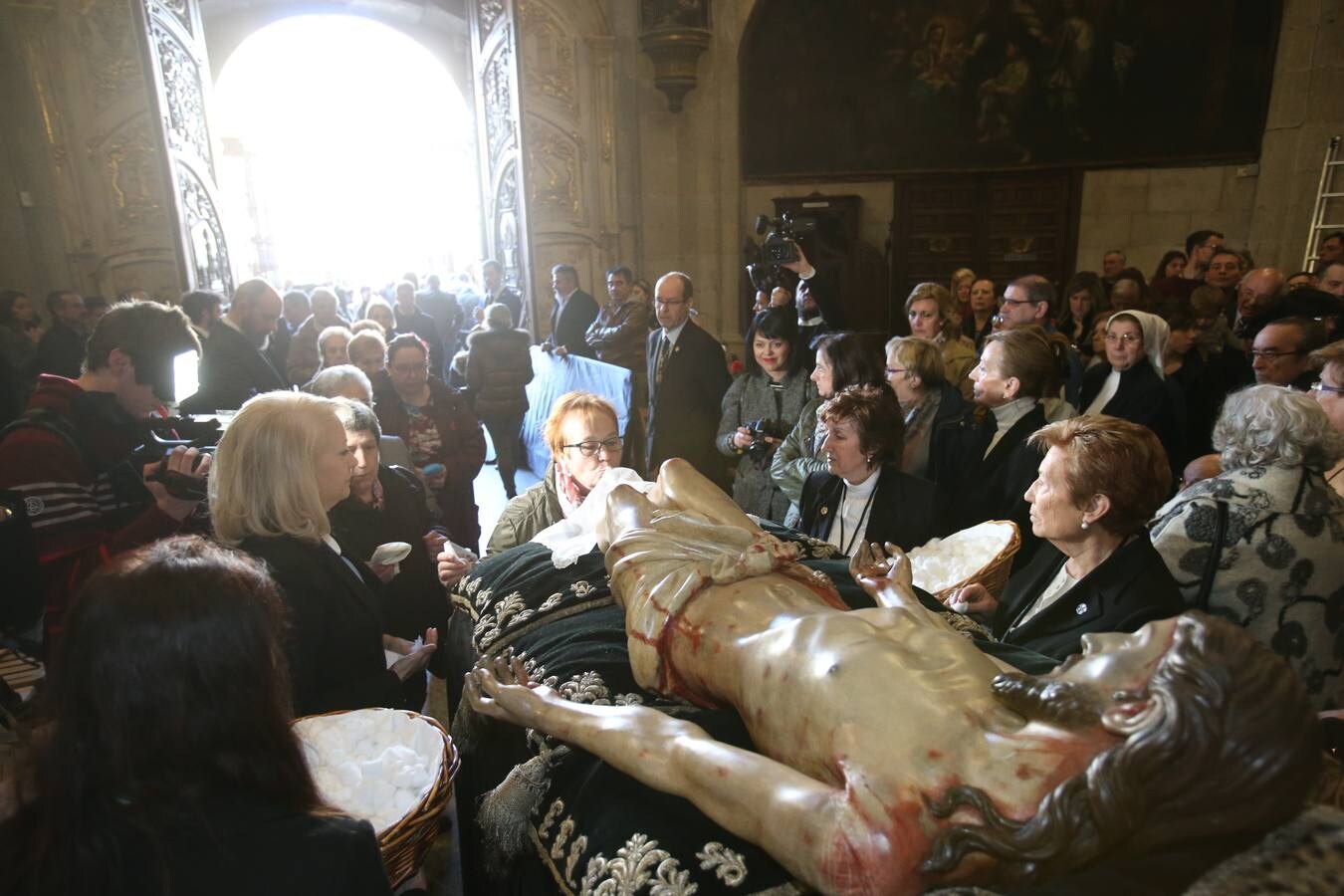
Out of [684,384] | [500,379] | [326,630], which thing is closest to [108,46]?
[500,379]

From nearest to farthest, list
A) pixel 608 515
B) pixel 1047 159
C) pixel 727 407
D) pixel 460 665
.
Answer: pixel 608 515, pixel 460 665, pixel 727 407, pixel 1047 159

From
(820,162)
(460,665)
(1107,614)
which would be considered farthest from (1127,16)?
(460,665)

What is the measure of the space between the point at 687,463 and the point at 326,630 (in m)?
1.06

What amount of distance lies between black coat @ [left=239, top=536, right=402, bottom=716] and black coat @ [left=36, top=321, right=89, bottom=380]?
5836 millimetres

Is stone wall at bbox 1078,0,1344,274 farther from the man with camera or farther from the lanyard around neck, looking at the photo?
the man with camera

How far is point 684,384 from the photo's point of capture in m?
4.98

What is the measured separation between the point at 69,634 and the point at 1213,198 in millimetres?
11304

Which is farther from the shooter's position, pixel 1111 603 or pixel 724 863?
pixel 1111 603

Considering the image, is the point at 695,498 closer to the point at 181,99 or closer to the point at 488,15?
the point at 181,99

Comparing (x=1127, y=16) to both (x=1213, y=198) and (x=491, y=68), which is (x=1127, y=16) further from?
(x=491, y=68)

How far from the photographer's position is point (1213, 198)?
A: 29.8 ft

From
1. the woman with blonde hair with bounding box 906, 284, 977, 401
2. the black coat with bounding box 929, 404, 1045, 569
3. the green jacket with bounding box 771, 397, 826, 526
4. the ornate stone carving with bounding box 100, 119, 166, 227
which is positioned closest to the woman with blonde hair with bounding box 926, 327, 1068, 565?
the black coat with bounding box 929, 404, 1045, 569

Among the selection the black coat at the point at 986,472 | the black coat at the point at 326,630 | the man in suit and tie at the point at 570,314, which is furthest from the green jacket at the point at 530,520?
the man in suit and tie at the point at 570,314

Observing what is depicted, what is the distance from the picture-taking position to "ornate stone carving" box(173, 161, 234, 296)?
822 centimetres
